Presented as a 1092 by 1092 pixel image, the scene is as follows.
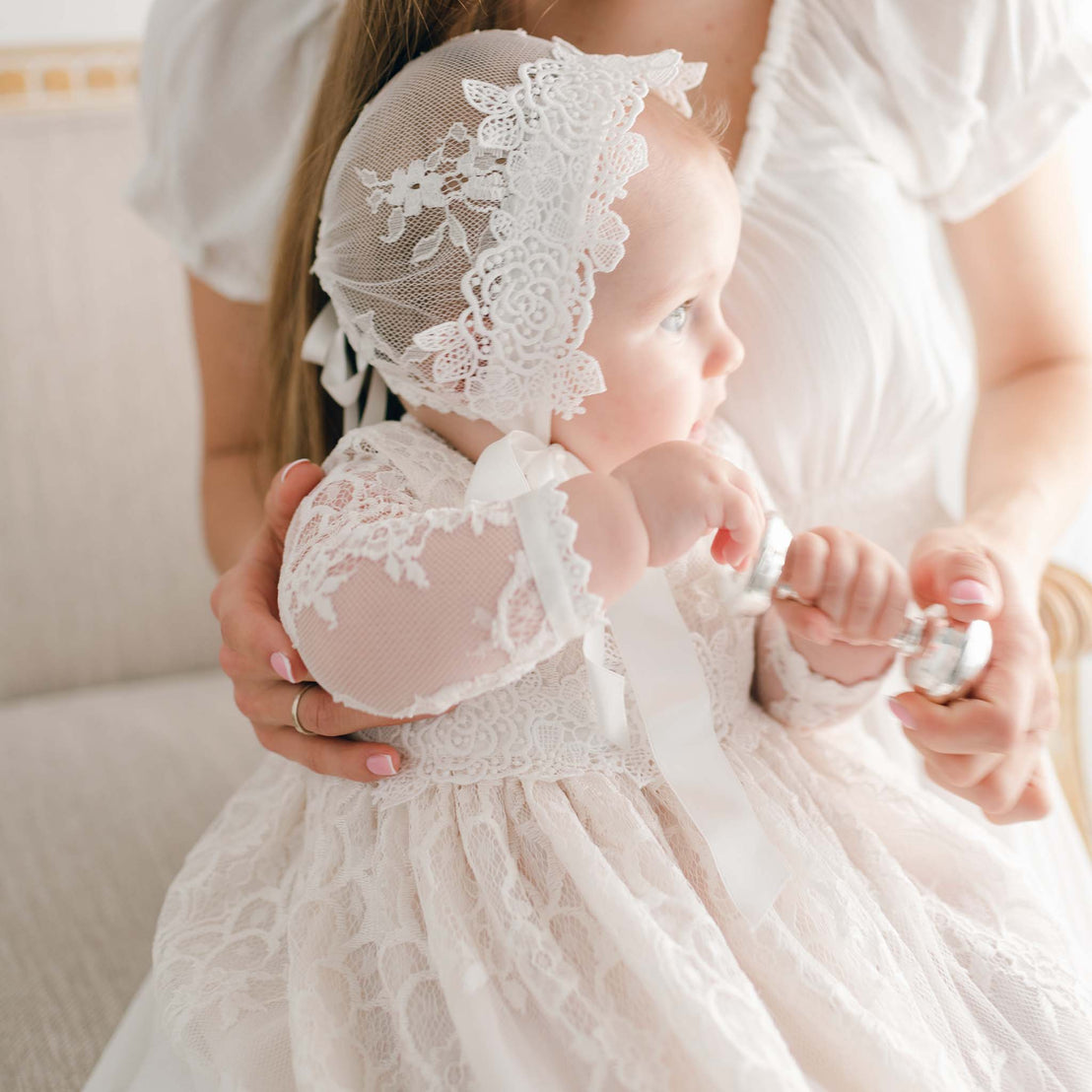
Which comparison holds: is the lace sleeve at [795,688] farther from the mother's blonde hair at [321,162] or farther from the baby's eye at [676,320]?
the mother's blonde hair at [321,162]

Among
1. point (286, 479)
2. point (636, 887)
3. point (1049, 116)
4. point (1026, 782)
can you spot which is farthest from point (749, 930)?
point (1049, 116)

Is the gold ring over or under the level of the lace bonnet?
under

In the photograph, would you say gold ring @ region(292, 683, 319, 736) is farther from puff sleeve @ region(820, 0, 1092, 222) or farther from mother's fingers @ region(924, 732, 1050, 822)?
puff sleeve @ region(820, 0, 1092, 222)

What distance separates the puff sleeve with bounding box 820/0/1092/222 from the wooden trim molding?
1.17 m

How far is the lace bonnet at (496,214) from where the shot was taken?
73 centimetres

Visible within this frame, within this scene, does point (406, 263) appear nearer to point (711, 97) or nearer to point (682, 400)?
point (682, 400)

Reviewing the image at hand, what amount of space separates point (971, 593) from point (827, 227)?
42 cm

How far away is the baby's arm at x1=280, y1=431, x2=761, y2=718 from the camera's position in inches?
24.7

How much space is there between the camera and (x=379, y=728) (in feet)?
2.66

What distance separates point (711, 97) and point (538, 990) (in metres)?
0.78

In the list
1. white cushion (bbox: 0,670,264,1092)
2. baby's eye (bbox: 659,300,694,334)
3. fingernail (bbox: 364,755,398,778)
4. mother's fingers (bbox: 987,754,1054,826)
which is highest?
baby's eye (bbox: 659,300,694,334)

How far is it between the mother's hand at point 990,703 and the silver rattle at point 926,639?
0.06 ft

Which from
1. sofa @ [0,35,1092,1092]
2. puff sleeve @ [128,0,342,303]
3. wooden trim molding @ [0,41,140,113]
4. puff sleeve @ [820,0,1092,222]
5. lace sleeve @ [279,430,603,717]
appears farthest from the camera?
wooden trim molding @ [0,41,140,113]
